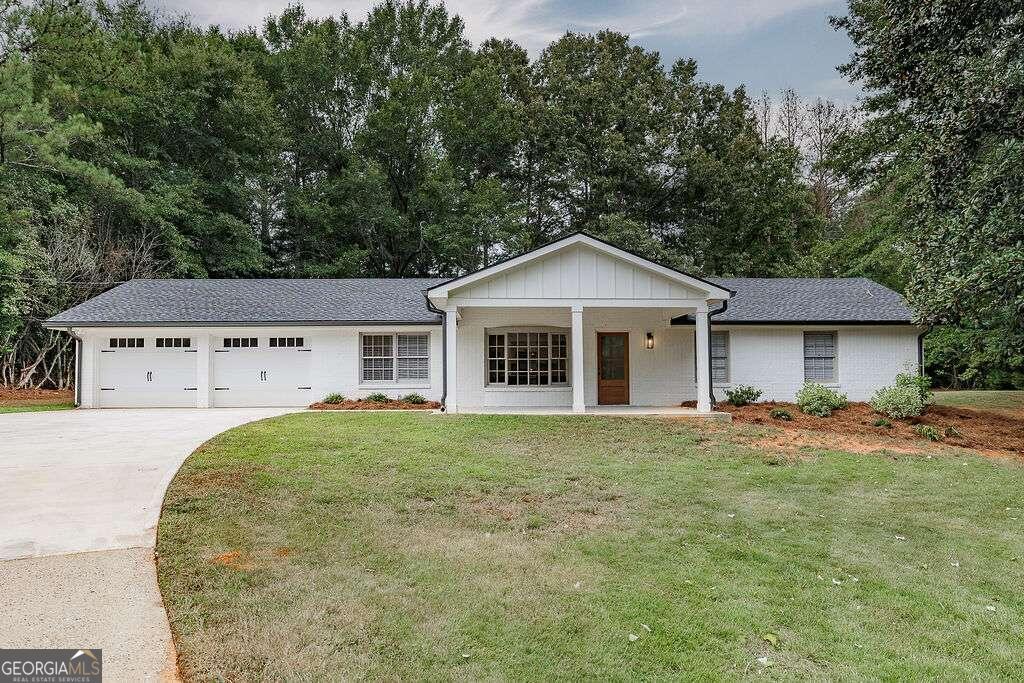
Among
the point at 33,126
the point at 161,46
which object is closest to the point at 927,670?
the point at 33,126

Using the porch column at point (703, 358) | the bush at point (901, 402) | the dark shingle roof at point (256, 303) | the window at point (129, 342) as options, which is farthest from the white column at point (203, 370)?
the bush at point (901, 402)

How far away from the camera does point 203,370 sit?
14.6 metres

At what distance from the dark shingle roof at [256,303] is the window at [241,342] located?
619 mm

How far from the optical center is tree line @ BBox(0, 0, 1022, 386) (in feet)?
70.9

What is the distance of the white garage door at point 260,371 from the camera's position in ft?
48.7

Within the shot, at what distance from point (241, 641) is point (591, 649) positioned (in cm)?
194

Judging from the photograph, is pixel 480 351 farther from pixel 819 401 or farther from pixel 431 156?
pixel 431 156

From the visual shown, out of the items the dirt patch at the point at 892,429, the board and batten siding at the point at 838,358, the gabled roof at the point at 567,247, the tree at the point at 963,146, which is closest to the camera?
the tree at the point at 963,146

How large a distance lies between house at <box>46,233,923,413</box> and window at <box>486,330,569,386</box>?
3 cm

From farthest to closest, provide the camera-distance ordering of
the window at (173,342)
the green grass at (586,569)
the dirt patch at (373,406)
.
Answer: the window at (173,342), the dirt patch at (373,406), the green grass at (586,569)

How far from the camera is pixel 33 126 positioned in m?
16.7

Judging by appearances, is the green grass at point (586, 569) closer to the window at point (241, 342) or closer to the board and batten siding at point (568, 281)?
the board and batten siding at point (568, 281)

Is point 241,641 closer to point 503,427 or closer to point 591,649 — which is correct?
point 591,649

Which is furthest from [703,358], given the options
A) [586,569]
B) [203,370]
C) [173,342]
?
[173,342]
